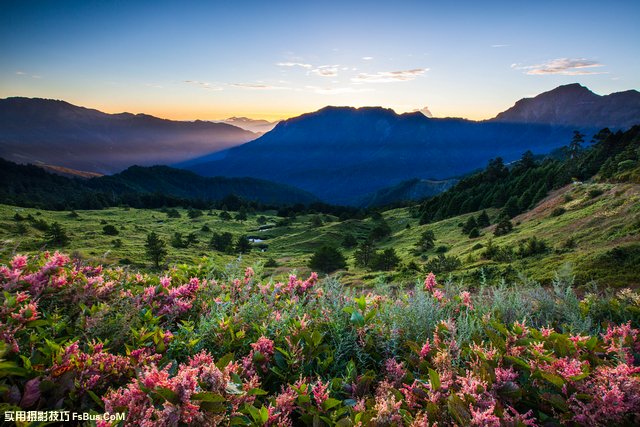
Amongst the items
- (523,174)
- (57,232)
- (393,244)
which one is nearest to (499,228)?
(393,244)

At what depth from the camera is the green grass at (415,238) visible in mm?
18500

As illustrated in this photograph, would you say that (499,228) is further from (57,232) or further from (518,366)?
(57,232)

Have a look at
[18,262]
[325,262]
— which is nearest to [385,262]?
[325,262]

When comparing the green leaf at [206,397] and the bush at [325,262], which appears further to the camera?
the bush at [325,262]

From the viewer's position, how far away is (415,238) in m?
70.2

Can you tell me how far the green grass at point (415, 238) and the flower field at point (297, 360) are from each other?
1.23 m

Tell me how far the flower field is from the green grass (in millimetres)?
1229

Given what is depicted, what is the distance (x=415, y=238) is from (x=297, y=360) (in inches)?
2742

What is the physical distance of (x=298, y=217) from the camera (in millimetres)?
116625

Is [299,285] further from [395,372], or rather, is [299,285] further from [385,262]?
[385,262]

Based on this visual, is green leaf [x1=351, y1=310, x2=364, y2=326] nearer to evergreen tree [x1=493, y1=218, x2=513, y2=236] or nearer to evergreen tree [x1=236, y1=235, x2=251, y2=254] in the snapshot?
evergreen tree [x1=493, y1=218, x2=513, y2=236]

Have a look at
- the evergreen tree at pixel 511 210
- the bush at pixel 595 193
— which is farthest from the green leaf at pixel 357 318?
the evergreen tree at pixel 511 210

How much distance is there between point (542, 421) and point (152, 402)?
263 cm

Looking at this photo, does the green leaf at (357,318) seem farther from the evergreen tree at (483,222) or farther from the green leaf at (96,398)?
the evergreen tree at (483,222)
